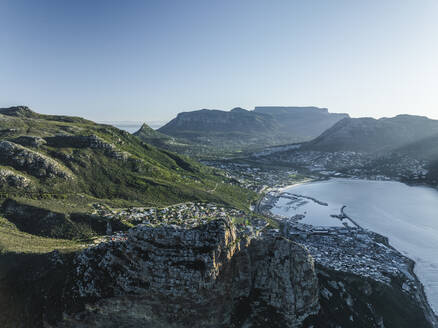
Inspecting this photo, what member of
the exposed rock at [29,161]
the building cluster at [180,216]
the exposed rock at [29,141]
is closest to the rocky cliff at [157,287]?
the building cluster at [180,216]

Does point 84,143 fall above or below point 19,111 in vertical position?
below

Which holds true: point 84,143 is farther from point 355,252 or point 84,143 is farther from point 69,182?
point 355,252

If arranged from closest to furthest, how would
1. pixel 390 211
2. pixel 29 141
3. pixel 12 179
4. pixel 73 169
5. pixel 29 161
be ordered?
pixel 12 179
pixel 29 161
pixel 73 169
pixel 29 141
pixel 390 211

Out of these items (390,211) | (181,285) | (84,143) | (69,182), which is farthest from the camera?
(390,211)

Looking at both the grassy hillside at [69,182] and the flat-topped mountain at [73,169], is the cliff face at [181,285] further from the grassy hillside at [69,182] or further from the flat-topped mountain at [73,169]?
the flat-topped mountain at [73,169]

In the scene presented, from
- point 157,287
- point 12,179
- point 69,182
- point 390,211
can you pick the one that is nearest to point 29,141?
point 69,182

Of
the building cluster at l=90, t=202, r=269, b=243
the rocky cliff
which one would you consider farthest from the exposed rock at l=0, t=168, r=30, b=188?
the rocky cliff

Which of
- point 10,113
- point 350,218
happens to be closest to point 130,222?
point 350,218
